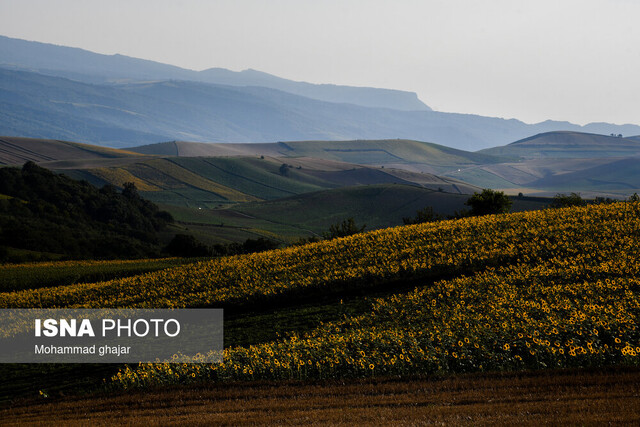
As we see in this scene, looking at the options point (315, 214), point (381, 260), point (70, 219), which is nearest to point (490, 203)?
point (381, 260)

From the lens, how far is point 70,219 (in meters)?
96.3

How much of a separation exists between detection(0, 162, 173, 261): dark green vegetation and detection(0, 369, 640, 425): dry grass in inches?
2023

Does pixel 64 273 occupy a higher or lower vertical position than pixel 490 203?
lower

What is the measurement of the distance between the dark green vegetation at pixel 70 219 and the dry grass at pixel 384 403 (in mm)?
51382

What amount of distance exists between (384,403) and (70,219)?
91500 millimetres

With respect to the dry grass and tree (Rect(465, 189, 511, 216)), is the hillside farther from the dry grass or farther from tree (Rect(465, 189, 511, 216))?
tree (Rect(465, 189, 511, 216))

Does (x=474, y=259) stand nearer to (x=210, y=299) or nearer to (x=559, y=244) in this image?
(x=559, y=244)

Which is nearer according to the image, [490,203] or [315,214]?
[490,203]

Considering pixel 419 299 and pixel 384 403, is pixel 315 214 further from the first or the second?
pixel 384 403

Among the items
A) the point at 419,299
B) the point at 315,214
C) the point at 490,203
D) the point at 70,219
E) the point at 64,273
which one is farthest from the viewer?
the point at 315,214

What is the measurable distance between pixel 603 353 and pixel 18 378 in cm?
1986

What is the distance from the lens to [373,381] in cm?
1680

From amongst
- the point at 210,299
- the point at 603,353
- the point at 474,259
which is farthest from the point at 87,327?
the point at 603,353

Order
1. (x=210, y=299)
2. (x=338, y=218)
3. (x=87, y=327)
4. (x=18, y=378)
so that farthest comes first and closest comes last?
(x=338, y=218) < (x=210, y=299) < (x=87, y=327) < (x=18, y=378)
